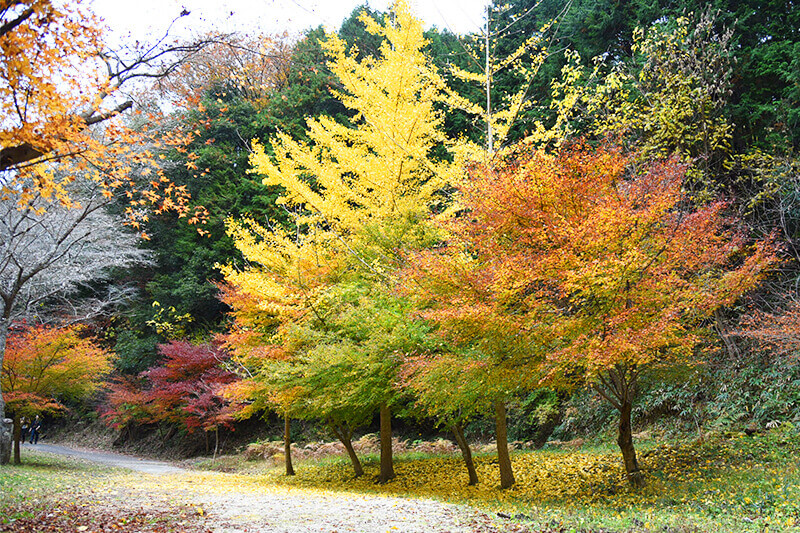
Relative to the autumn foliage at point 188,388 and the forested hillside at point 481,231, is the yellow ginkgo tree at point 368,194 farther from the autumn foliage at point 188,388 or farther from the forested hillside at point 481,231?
the autumn foliage at point 188,388

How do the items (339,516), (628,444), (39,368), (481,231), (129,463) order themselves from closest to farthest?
(339,516)
(481,231)
(628,444)
(39,368)
(129,463)

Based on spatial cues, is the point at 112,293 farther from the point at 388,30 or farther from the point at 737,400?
the point at 737,400

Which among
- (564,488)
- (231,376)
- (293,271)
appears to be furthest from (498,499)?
(231,376)

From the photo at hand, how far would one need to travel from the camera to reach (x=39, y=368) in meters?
14.9

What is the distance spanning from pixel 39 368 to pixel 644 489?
53.1 feet

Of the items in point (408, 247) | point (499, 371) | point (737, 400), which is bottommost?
point (737, 400)

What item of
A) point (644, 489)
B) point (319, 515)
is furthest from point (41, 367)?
point (644, 489)

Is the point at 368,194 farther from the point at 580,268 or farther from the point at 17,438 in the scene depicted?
the point at 17,438

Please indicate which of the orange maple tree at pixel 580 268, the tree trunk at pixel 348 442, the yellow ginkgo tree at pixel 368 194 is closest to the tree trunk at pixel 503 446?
the orange maple tree at pixel 580 268

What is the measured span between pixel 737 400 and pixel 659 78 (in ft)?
24.7

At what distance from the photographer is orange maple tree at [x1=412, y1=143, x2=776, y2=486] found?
6250 millimetres

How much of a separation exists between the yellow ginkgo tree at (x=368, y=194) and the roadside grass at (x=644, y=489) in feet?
6.12

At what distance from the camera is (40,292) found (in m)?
18.9

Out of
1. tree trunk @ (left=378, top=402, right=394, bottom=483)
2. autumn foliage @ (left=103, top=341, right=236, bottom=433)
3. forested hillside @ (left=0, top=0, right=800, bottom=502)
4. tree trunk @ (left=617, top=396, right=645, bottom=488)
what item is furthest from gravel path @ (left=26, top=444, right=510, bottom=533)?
autumn foliage @ (left=103, top=341, right=236, bottom=433)
